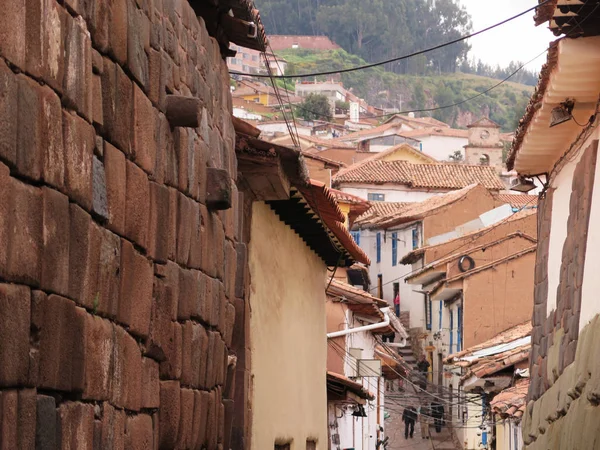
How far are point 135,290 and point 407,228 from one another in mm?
50716

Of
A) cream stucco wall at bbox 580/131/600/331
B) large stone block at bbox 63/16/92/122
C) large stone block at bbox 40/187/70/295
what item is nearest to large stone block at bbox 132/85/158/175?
large stone block at bbox 63/16/92/122

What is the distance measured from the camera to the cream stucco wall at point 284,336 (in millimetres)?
14648

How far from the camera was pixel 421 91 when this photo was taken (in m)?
175

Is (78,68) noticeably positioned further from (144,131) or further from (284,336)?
(284,336)

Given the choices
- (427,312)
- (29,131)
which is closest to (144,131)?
(29,131)

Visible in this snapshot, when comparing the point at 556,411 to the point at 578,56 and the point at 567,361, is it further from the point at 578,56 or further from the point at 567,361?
the point at 578,56

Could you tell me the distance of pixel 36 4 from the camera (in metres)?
5.21

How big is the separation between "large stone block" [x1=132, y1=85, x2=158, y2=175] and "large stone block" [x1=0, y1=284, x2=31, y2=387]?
7.24ft

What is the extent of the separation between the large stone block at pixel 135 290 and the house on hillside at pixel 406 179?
55.1 metres

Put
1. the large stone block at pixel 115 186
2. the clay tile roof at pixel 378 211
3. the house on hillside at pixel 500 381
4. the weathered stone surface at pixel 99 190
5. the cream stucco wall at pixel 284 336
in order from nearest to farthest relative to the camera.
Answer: the weathered stone surface at pixel 99 190 → the large stone block at pixel 115 186 → the cream stucco wall at pixel 284 336 → the house on hillside at pixel 500 381 → the clay tile roof at pixel 378 211

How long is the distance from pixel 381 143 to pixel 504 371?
251 feet

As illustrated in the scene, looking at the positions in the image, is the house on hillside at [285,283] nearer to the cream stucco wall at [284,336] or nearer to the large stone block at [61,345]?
the cream stucco wall at [284,336]

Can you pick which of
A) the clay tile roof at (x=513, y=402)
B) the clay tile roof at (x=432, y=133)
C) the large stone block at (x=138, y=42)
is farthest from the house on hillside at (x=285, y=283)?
the clay tile roof at (x=432, y=133)

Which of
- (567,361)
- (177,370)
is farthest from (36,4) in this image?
(567,361)
